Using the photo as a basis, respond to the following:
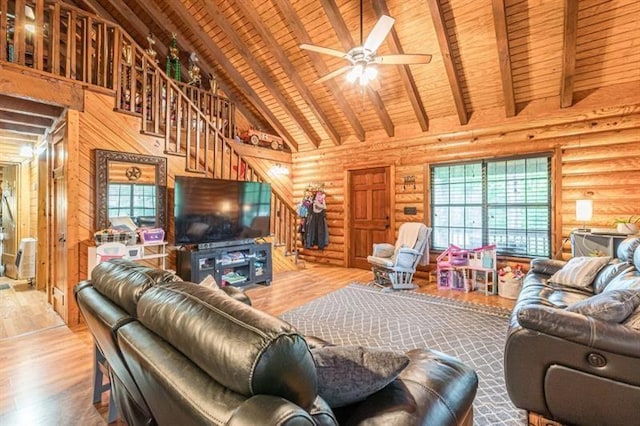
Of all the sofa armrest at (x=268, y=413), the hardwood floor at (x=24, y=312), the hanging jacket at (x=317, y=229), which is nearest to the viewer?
the sofa armrest at (x=268, y=413)

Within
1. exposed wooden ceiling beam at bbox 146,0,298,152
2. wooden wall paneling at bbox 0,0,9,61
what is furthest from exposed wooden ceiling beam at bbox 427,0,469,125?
wooden wall paneling at bbox 0,0,9,61

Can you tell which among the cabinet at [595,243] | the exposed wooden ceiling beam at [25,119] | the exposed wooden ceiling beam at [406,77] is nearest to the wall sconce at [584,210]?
the cabinet at [595,243]

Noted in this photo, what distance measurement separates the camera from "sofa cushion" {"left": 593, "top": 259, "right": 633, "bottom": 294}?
2756 millimetres

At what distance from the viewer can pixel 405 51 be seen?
4.65m

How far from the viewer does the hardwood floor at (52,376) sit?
6.59 feet

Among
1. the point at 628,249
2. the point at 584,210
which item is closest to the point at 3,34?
the point at 628,249

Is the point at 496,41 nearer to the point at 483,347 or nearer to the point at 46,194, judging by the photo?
the point at 483,347

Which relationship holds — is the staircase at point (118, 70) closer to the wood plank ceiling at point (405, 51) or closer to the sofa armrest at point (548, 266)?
the wood plank ceiling at point (405, 51)

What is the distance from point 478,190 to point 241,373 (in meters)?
5.44

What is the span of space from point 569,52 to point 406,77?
1947mm

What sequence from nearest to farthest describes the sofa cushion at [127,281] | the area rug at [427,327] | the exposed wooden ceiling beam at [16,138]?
1. the sofa cushion at [127,281]
2. the area rug at [427,327]
3. the exposed wooden ceiling beam at [16,138]

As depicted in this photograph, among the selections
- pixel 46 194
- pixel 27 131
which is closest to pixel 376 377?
pixel 46 194

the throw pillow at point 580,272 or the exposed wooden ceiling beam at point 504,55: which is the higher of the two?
the exposed wooden ceiling beam at point 504,55

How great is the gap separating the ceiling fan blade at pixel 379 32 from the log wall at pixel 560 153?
106 inches
